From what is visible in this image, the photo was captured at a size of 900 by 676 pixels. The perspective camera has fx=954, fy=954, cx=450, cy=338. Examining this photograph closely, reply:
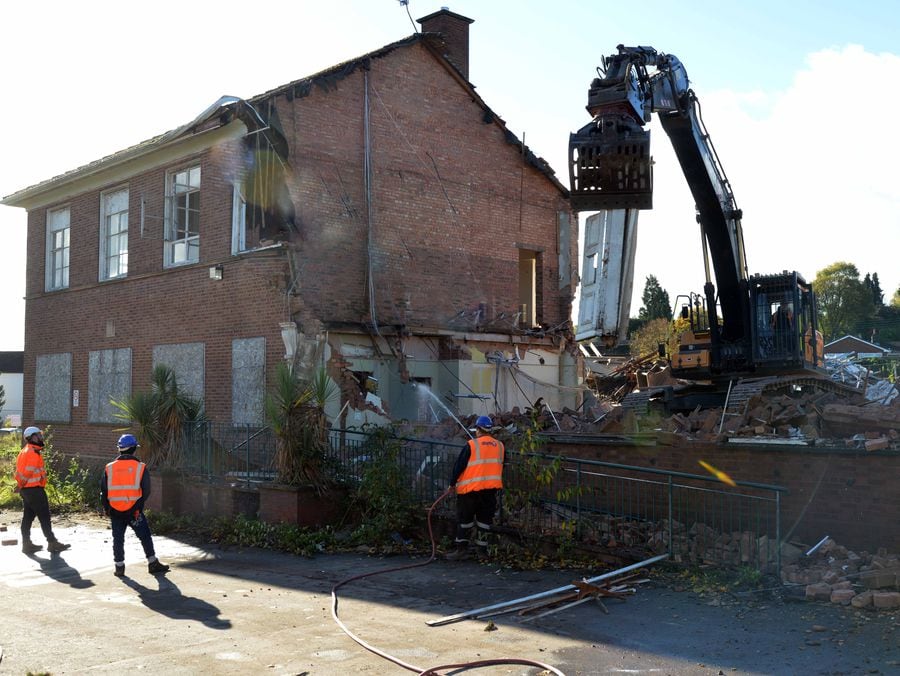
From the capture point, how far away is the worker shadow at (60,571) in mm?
10805

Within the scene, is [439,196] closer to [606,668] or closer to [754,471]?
[754,471]

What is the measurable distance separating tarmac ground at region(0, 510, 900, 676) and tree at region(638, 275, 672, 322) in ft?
206

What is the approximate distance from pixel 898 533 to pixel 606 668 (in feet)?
16.5

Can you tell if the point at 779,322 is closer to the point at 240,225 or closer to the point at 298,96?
the point at 298,96

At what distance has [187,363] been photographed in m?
19.5

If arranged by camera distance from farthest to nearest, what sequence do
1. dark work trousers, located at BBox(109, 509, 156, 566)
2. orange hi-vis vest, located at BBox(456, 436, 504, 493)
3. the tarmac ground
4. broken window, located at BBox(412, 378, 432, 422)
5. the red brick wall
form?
broken window, located at BBox(412, 378, 432, 422), the red brick wall, orange hi-vis vest, located at BBox(456, 436, 504, 493), dark work trousers, located at BBox(109, 509, 156, 566), the tarmac ground

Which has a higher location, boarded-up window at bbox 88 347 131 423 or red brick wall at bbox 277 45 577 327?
red brick wall at bbox 277 45 577 327

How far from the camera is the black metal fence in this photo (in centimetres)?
1034

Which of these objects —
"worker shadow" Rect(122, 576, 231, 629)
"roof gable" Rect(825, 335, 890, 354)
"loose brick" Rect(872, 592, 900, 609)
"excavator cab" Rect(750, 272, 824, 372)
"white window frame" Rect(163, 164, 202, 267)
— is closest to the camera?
"loose brick" Rect(872, 592, 900, 609)

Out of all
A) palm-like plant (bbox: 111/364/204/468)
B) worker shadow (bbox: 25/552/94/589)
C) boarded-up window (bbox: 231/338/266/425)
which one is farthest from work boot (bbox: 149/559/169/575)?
boarded-up window (bbox: 231/338/266/425)

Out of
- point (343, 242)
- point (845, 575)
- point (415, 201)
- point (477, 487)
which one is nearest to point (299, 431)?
point (477, 487)

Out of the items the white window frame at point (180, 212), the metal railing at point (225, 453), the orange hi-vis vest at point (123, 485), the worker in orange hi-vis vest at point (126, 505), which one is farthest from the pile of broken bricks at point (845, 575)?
the white window frame at point (180, 212)

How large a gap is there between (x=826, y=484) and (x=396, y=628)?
565 cm

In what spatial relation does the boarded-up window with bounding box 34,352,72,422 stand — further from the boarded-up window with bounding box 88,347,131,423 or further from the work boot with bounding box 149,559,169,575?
the work boot with bounding box 149,559,169,575
